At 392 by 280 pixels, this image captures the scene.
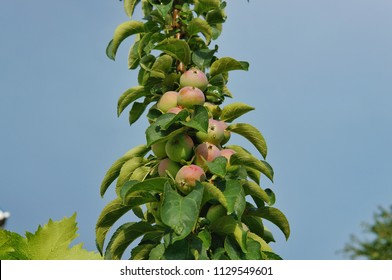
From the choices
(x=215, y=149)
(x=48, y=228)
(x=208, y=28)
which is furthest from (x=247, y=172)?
(x=48, y=228)

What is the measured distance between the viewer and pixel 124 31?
118 inches

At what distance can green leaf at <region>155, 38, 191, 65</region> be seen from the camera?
8.47 ft

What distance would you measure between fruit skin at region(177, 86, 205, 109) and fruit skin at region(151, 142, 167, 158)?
198 mm

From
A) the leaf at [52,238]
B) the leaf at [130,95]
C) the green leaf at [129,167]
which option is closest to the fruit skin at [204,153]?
the green leaf at [129,167]

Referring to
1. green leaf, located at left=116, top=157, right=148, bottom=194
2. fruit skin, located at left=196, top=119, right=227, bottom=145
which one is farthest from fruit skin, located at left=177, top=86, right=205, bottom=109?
green leaf, located at left=116, top=157, right=148, bottom=194

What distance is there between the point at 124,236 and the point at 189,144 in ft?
1.78

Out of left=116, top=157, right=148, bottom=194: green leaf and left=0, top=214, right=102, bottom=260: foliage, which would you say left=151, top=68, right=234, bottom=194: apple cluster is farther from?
left=0, top=214, right=102, bottom=260: foliage

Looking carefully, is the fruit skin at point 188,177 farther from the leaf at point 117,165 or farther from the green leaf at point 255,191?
the leaf at point 117,165

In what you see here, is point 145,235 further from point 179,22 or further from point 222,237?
point 179,22

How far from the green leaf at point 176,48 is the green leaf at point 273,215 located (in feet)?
2.57

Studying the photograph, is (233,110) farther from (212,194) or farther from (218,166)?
(212,194)

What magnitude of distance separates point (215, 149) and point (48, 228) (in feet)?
5.19

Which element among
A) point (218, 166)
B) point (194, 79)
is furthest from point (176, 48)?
point (218, 166)
